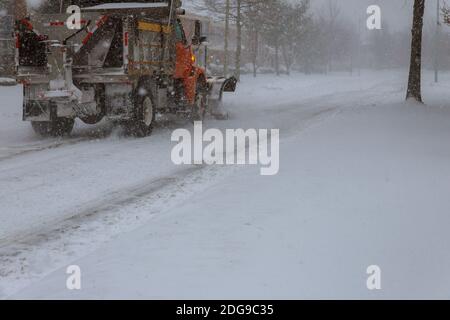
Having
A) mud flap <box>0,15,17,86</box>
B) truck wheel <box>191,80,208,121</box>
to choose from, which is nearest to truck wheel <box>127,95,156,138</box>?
truck wheel <box>191,80,208,121</box>

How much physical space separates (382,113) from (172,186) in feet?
33.8

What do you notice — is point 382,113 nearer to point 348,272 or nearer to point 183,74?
point 183,74

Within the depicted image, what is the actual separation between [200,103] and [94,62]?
4436mm

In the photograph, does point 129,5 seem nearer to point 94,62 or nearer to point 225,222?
point 94,62

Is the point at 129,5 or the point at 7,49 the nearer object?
the point at 129,5

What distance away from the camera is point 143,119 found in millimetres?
12789

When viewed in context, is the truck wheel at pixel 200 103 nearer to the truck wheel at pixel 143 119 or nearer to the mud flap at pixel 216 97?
the mud flap at pixel 216 97

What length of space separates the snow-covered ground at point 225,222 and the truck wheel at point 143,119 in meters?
1.24

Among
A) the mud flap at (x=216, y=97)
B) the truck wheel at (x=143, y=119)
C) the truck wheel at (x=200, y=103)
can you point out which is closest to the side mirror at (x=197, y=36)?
the truck wheel at (x=200, y=103)

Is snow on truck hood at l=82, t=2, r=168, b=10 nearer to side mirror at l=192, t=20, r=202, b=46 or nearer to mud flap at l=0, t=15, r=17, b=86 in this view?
side mirror at l=192, t=20, r=202, b=46

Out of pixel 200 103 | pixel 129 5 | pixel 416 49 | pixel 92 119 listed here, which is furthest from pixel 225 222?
pixel 416 49

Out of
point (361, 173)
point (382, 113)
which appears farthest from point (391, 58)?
point (361, 173)

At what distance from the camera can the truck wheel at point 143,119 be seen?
12.7m
